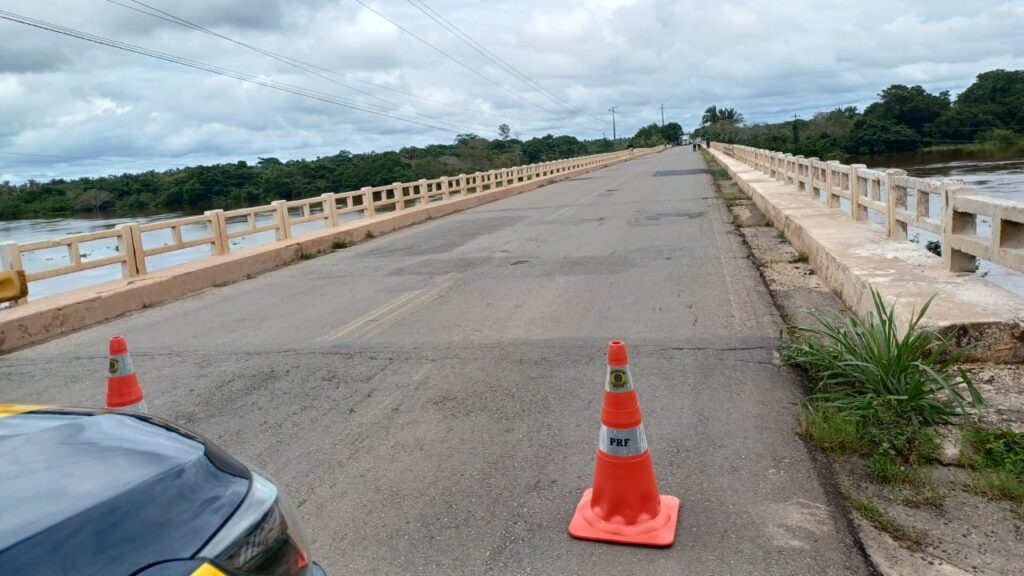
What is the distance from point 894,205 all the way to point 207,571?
9449mm

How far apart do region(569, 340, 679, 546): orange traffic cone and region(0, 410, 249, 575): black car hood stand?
6.90 feet

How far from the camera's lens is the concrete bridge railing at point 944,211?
19.9 ft

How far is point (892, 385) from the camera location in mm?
4914

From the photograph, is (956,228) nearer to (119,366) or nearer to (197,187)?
(119,366)

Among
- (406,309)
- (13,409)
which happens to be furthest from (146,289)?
(13,409)

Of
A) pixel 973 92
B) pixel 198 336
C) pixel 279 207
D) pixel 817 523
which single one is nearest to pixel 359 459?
pixel 817 523

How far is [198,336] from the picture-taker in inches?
340

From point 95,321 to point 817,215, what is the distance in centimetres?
1094

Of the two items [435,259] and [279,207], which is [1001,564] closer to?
[435,259]

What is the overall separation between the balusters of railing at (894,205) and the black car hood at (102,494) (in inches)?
354

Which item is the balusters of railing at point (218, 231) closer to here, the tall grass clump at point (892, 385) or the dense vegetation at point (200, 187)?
the dense vegetation at point (200, 187)

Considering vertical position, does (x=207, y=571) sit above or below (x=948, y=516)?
above

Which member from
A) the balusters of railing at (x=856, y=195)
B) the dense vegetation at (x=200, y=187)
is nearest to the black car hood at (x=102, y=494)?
the balusters of railing at (x=856, y=195)

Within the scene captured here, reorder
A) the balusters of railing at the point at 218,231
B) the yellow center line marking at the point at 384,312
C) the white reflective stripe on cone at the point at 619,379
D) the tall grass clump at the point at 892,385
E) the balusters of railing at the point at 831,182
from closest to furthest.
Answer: the white reflective stripe on cone at the point at 619,379 → the tall grass clump at the point at 892,385 → the yellow center line marking at the point at 384,312 → the balusters of railing at the point at 831,182 → the balusters of railing at the point at 218,231
